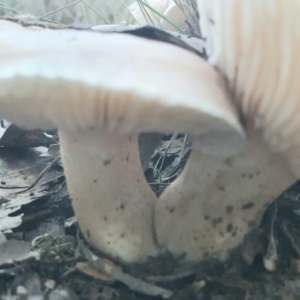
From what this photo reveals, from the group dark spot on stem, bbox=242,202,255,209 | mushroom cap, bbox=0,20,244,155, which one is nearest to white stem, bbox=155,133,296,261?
dark spot on stem, bbox=242,202,255,209

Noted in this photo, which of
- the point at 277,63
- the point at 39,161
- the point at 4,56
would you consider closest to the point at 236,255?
the point at 277,63

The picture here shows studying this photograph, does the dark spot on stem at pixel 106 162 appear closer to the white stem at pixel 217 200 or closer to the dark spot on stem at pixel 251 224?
the white stem at pixel 217 200

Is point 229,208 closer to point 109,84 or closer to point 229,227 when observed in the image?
point 229,227

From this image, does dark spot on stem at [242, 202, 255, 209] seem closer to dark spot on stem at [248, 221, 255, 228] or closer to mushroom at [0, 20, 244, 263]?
dark spot on stem at [248, 221, 255, 228]

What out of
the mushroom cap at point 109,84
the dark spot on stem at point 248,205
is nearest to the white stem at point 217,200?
the dark spot on stem at point 248,205

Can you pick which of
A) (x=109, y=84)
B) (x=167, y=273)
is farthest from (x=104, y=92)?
(x=167, y=273)

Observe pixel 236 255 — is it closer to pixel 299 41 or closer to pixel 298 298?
pixel 298 298
